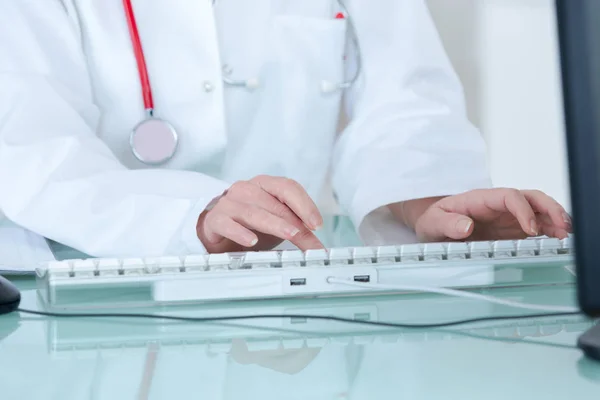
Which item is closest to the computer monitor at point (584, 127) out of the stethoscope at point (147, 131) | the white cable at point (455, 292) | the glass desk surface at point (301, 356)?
the glass desk surface at point (301, 356)

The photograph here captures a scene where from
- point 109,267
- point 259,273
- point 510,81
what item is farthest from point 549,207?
point 510,81

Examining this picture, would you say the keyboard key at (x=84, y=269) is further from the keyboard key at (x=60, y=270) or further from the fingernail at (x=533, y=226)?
the fingernail at (x=533, y=226)

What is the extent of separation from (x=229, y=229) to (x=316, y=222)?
96mm

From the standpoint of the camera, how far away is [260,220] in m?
0.76

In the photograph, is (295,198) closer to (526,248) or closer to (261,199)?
(261,199)

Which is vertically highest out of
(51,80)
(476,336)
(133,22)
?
(133,22)

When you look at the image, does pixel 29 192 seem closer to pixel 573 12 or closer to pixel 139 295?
pixel 139 295

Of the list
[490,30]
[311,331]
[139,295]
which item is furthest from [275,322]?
[490,30]

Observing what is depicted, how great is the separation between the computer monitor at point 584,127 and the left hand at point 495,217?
1.56 ft

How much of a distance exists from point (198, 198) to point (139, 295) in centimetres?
24

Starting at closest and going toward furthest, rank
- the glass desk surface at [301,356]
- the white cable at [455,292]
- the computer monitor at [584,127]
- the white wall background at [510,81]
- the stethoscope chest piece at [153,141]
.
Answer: the computer monitor at [584,127] < the glass desk surface at [301,356] < the white cable at [455,292] < the stethoscope chest piece at [153,141] < the white wall background at [510,81]

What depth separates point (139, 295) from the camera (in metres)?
0.66

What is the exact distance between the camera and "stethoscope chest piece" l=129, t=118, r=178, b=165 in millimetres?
1188

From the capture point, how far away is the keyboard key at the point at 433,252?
26.7 inches
